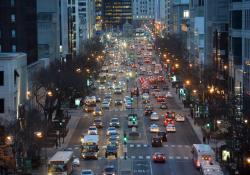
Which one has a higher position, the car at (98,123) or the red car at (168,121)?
the car at (98,123)

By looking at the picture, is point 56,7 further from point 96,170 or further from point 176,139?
point 96,170

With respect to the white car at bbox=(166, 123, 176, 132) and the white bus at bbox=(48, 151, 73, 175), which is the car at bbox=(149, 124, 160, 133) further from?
the white bus at bbox=(48, 151, 73, 175)

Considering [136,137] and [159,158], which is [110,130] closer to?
[136,137]

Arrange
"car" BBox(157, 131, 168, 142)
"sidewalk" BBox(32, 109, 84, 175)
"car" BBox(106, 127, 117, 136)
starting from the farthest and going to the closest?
"car" BBox(106, 127, 117, 136)
"car" BBox(157, 131, 168, 142)
"sidewalk" BBox(32, 109, 84, 175)

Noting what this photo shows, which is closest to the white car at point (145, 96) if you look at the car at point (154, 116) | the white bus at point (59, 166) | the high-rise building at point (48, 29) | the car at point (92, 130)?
the high-rise building at point (48, 29)

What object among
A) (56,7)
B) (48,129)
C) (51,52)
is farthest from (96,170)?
(56,7)

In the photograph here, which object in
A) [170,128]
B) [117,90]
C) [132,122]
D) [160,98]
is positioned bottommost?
[117,90]

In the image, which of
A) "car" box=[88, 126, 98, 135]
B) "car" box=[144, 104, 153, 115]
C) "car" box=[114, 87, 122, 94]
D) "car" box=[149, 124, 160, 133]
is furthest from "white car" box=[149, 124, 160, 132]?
"car" box=[114, 87, 122, 94]

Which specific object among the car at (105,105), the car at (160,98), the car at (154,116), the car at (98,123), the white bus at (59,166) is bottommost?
the car at (160,98)

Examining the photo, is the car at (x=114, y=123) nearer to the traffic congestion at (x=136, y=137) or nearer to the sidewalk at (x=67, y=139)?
the traffic congestion at (x=136, y=137)

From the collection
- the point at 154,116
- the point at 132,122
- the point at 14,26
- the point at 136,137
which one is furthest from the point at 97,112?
the point at 136,137

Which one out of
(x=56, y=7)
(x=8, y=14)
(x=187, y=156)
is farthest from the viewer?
(x=56, y=7)
